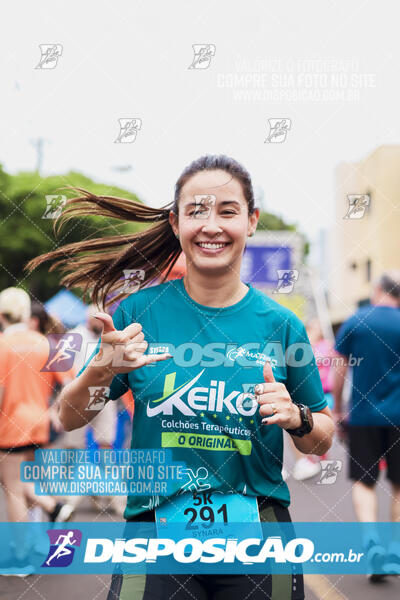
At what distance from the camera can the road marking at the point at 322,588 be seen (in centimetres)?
386

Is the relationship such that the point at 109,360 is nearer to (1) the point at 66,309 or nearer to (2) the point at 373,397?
(2) the point at 373,397

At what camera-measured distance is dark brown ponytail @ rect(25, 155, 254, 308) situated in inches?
103

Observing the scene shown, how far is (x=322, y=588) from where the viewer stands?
156 inches

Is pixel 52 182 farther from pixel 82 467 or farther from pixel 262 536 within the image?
pixel 262 536

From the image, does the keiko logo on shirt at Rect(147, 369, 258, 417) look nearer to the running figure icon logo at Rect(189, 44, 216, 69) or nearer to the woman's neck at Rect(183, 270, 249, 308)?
the woman's neck at Rect(183, 270, 249, 308)

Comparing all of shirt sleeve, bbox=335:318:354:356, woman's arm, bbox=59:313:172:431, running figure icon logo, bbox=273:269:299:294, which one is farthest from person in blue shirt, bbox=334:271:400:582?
woman's arm, bbox=59:313:172:431

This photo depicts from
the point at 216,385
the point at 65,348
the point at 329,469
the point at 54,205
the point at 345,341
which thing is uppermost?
the point at 345,341

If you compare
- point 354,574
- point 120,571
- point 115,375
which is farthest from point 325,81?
point 354,574

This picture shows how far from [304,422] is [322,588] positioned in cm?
222

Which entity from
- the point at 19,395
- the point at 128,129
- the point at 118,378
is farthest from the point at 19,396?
the point at 118,378

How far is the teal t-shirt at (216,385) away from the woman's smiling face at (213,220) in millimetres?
149

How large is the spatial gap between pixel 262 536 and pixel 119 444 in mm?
3669

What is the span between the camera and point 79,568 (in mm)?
3111

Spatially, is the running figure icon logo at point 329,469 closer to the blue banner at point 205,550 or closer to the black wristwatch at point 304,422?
the blue banner at point 205,550
